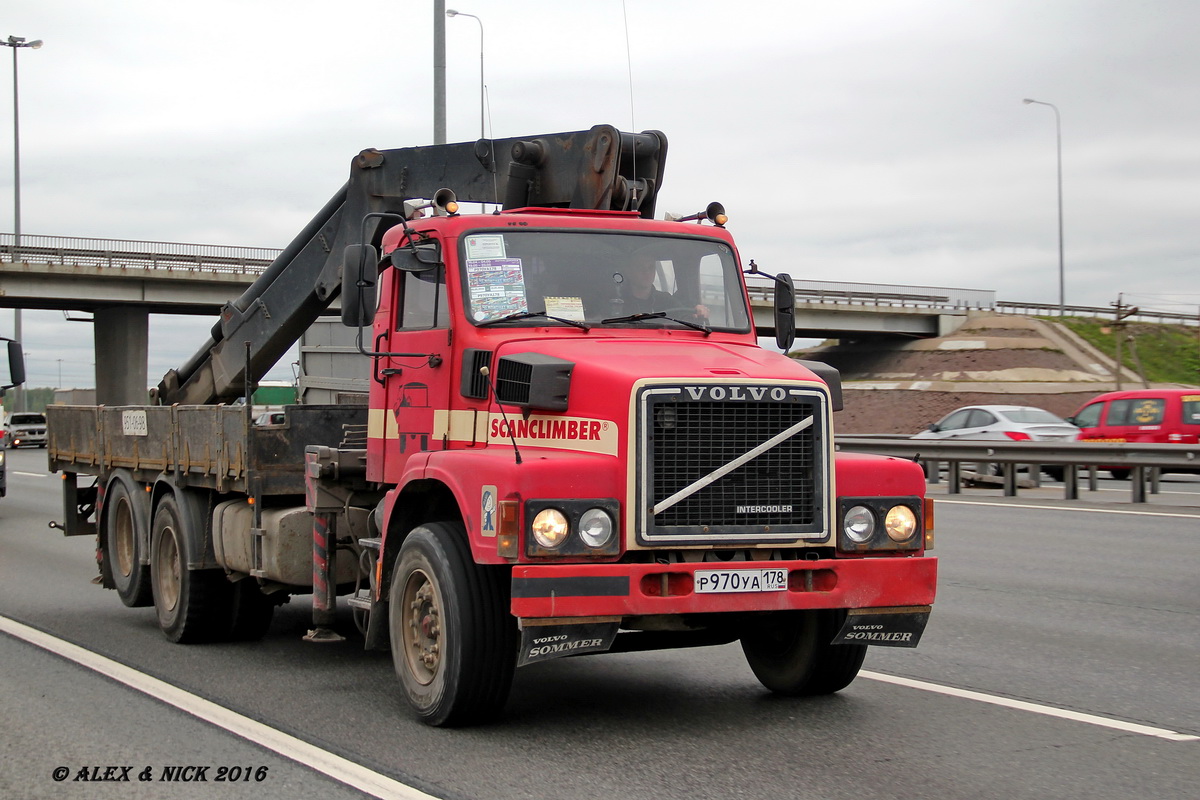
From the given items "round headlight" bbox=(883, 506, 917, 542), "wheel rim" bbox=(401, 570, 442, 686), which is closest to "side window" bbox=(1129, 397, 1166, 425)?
"round headlight" bbox=(883, 506, 917, 542)

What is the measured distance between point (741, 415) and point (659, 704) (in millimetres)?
1774

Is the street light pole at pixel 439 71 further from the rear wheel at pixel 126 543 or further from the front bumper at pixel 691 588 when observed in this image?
the front bumper at pixel 691 588

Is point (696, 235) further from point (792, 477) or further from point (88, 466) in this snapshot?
point (88, 466)

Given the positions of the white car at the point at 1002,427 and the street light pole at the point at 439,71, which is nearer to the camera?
the street light pole at the point at 439,71

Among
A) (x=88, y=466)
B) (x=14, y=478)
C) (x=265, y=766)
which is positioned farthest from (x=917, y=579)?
(x=14, y=478)

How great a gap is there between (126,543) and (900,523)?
670 cm

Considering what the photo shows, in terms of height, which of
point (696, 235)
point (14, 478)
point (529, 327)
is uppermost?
point (696, 235)

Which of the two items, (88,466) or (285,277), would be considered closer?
(285,277)

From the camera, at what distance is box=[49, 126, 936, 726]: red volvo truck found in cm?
593

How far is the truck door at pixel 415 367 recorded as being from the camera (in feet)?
23.5

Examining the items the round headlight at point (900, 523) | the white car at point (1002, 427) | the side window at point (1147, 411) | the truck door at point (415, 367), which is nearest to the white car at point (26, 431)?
the white car at point (1002, 427)

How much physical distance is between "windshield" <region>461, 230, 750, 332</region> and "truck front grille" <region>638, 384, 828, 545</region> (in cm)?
116

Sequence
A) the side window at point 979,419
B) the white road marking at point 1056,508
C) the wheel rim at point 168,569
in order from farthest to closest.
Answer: the side window at point 979,419 → the white road marking at point 1056,508 → the wheel rim at point 168,569

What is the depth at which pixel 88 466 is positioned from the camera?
11578mm
